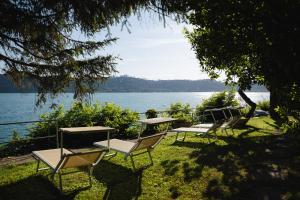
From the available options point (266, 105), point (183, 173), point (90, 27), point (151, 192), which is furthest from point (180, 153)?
point (266, 105)

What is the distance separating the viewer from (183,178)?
254 inches

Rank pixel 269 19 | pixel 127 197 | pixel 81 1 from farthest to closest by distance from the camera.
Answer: pixel 81 1 → pixel 127 197 → pixel 269 19

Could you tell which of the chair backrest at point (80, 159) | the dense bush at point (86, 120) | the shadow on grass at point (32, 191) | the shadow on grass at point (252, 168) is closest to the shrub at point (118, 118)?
the dense bush at point (86, 120)

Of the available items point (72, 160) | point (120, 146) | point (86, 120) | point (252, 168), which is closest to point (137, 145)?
point (120, 146)

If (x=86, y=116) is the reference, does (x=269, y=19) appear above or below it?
above

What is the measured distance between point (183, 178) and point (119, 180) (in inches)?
52.7

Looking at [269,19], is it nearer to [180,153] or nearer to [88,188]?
[88,188]

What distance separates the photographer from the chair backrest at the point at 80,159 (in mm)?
5562

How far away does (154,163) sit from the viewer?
25.4 feet

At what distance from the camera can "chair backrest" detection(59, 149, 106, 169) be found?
5562 millimetres

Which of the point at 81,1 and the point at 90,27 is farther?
the point at 90,27

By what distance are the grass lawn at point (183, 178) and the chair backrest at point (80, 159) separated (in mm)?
468

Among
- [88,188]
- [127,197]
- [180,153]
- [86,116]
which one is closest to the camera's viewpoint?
[127,197]

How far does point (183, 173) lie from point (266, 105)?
20490 millimetres
